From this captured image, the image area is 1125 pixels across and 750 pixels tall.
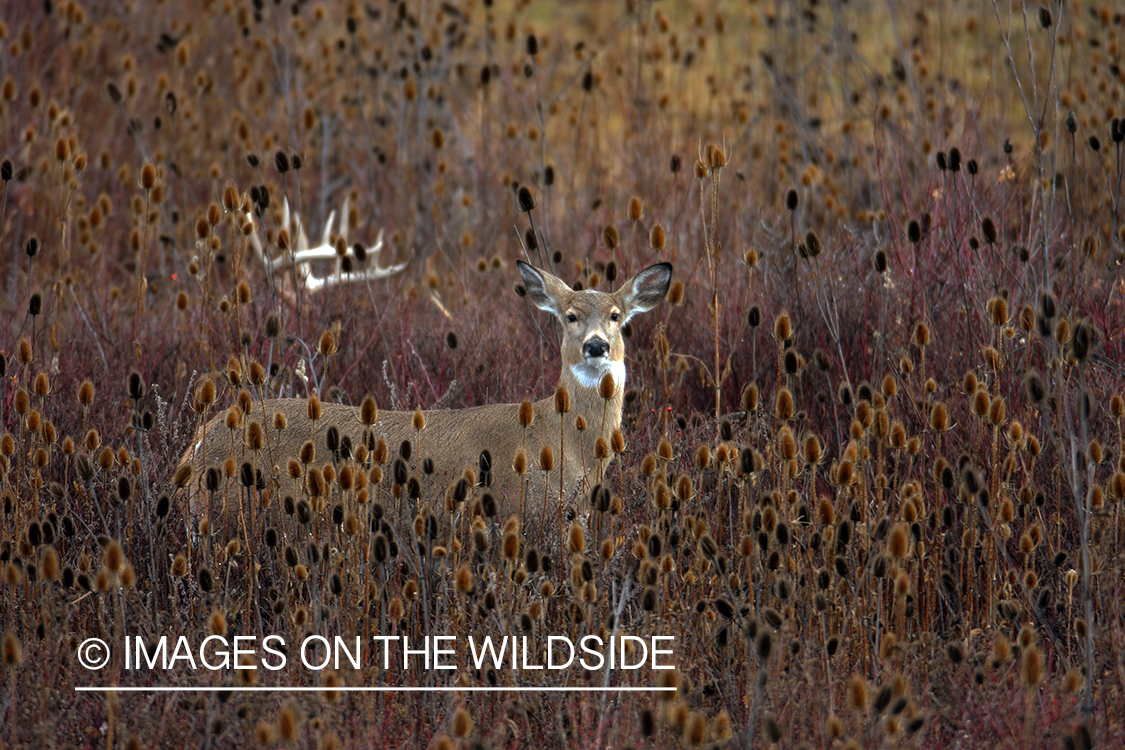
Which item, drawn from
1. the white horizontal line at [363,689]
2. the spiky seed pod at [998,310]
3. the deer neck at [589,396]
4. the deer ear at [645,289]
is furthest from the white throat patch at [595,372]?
the white horizontal line at [363,689]

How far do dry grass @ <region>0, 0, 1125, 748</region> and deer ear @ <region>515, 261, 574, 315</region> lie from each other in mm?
150

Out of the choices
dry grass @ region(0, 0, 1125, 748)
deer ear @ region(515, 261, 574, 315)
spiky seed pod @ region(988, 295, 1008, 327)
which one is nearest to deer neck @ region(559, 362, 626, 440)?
dry grass @ region(0, 0, 1125, 748)

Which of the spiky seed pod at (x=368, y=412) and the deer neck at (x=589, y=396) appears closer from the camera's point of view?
the spiky seed pod at (x=368, y=412)

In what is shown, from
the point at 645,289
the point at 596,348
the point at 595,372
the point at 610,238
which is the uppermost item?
the point at 610,238

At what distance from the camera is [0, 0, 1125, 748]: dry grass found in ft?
10.6

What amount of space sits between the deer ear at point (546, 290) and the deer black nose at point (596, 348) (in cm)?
50

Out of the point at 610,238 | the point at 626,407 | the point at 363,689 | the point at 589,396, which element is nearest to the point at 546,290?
the point at 610,238

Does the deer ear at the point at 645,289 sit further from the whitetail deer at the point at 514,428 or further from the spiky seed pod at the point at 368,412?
the spiky seed pod at the point at 368,412

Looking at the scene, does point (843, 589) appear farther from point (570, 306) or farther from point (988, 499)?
point (570, 306)

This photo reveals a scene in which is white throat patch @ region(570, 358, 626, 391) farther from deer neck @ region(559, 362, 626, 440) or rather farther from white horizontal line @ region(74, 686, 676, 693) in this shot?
white horizontal line @ region(74, 686, 676, 693)

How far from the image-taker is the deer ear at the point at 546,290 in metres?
5.30

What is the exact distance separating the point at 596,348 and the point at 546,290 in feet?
1.85

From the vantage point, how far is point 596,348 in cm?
487

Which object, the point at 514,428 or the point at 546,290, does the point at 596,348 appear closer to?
the point at 514,428
